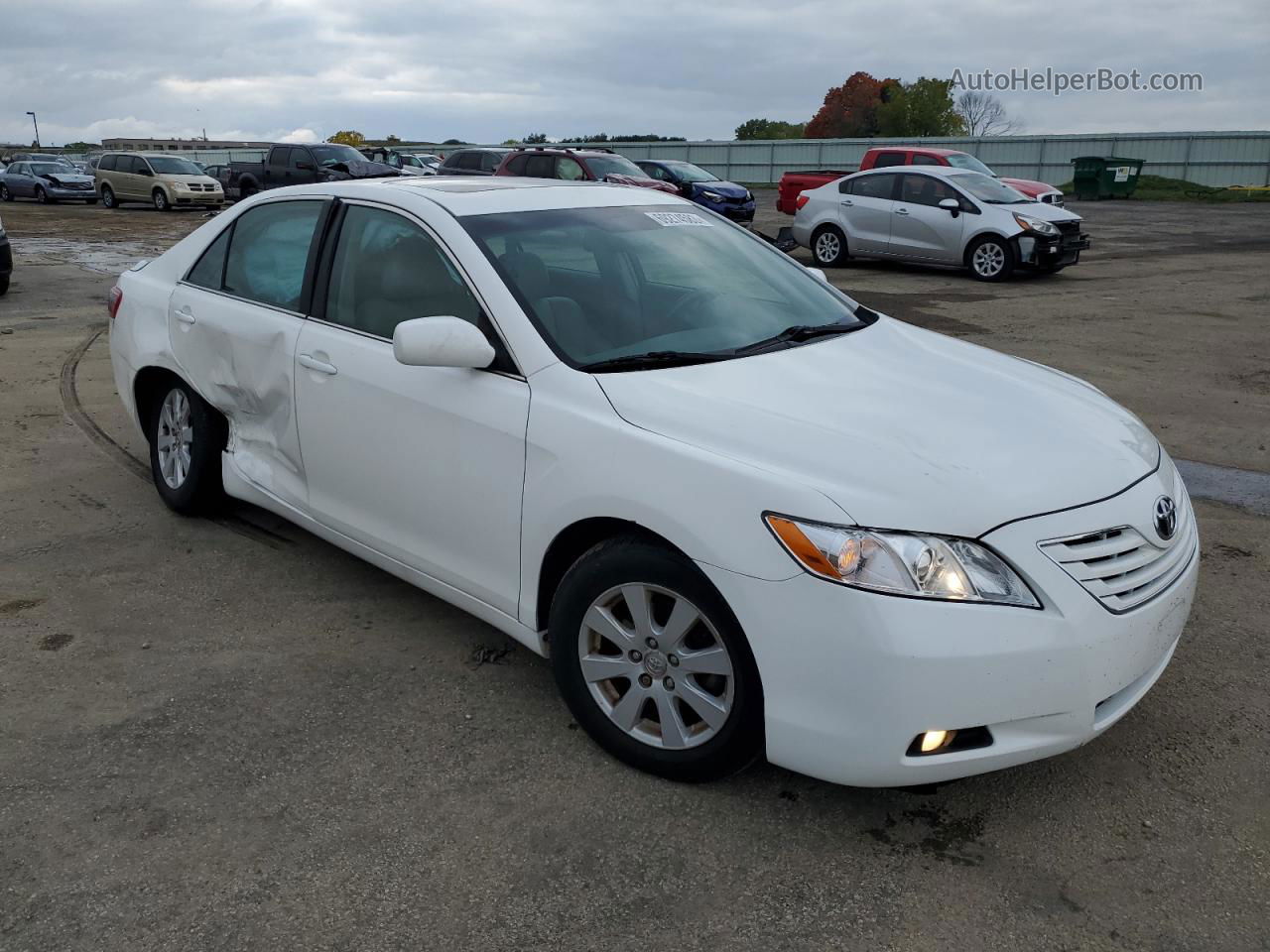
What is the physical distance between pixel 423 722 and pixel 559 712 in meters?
0.42

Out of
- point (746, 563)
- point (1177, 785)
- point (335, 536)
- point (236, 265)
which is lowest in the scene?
point (1177, 785)

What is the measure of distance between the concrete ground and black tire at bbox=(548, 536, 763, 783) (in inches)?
4.1

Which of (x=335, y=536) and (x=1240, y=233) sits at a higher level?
(x=1240, y=233)

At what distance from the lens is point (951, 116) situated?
78.8 meters

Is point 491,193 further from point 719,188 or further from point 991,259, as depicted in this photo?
point 719,188

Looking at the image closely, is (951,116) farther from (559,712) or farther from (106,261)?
(559,712)

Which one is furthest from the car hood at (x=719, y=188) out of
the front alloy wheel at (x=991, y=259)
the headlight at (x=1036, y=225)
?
the headlight at (x=1036, y=225)

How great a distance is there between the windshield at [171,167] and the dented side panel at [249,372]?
2793 centimetres

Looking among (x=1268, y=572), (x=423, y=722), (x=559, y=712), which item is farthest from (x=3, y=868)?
(x=1268, y=572)

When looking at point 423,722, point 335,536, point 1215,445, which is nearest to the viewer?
point 423,722

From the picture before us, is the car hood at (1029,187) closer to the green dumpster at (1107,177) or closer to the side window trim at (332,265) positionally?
the green dumpster at (1107,177)

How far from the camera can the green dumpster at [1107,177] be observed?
33.9 metres

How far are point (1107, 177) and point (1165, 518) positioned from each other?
34842 mm

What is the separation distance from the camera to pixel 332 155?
2700 cm
